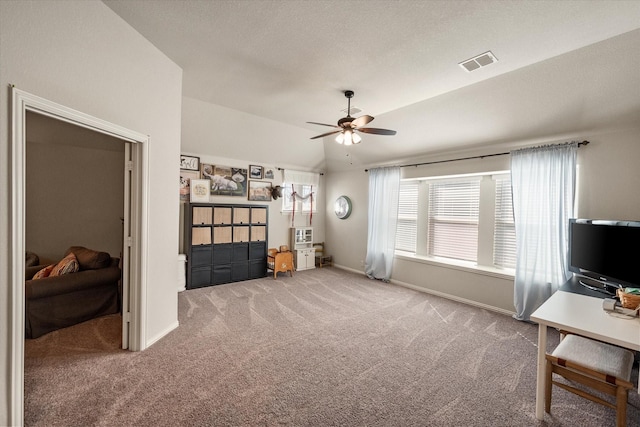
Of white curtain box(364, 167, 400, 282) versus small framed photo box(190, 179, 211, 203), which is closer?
small framed photo box(190, 179, 211, 203)

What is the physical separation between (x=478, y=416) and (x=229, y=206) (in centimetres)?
459

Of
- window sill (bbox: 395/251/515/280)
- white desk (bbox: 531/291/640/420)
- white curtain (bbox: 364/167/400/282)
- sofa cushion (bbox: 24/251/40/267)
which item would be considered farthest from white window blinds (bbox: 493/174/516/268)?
sofa cushion (bbox: 24/251/40/267)

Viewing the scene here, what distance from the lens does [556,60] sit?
Result: 260 cm

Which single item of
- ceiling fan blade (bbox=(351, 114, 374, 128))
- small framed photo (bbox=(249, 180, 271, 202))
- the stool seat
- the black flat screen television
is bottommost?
the stool seat

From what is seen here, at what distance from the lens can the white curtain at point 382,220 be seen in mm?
5238

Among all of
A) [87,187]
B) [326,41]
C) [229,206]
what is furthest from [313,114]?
[87,187]

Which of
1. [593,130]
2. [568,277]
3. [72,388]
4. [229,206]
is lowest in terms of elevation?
[72,388]

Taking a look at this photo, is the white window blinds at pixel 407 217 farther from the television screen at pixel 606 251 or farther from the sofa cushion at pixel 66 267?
the sofa cushion at pixel 66 267

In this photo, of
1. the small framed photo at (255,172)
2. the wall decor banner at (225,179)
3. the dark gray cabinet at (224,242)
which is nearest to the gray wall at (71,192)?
the dark gray cabinet at (224,242)

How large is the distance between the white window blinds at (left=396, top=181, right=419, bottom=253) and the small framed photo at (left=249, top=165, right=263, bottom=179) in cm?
301

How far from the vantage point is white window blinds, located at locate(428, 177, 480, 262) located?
4.44 m

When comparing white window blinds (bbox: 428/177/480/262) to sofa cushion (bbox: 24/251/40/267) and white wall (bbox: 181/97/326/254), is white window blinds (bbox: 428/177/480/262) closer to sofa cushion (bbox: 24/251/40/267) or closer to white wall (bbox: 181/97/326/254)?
white wall (bbox: 181/97/326/254)

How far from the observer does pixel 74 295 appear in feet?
10.3

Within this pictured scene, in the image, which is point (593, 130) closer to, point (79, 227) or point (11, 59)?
point (11, 59)
